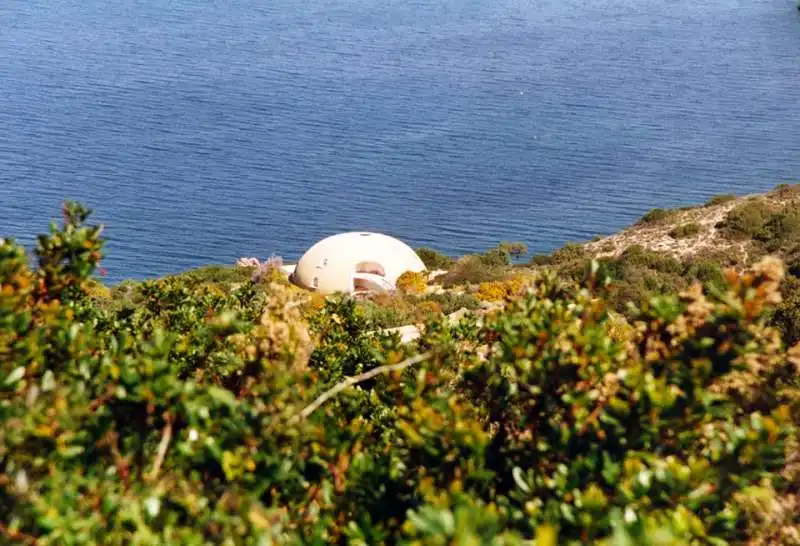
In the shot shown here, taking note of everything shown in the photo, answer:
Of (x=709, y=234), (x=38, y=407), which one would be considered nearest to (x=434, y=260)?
(x=709, y=234)

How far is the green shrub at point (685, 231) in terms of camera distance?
43.6m

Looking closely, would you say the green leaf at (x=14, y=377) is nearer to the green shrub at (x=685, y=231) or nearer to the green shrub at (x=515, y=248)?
the green shrub at (x=685, y=231)

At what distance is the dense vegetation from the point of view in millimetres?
4586

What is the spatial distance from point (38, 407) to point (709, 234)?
4144 cm

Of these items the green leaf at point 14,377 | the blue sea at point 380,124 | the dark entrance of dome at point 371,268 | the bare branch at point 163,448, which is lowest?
the bare branch at point 163,448

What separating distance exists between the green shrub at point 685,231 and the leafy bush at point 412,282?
12.1m

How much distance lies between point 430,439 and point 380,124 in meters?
62.4

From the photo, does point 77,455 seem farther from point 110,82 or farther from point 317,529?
point 110,82

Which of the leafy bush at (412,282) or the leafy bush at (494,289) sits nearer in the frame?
the leafy bush at (494,289)

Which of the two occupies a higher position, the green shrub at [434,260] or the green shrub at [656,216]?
the green shrub at [656,216]

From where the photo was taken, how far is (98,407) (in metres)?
5.36

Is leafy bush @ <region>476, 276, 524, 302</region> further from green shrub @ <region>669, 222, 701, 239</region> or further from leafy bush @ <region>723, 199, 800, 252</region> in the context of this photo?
leafy bush @ <region>723, 199, 800, 252</region>

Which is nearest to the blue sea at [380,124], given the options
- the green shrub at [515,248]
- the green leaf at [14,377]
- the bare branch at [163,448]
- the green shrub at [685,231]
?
the green shrub at [515,248]

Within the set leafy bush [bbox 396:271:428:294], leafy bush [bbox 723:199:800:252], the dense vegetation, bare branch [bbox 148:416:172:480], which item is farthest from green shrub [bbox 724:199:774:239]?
bare branch [bbox 148:416:172:480]
